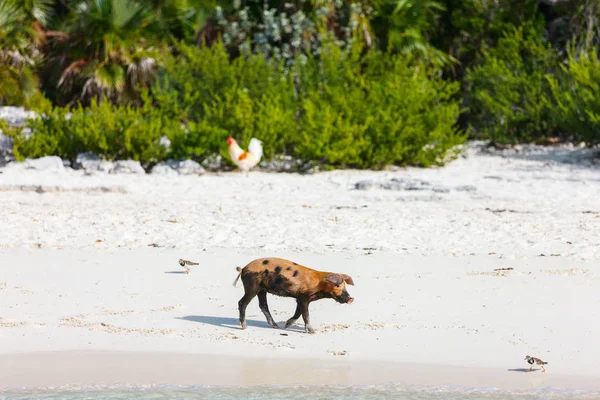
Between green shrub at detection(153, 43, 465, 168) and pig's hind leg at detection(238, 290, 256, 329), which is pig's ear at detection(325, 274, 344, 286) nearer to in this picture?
pig's hind leg at detection(238, 290, 256, 329)

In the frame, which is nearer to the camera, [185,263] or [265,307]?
[265,307]

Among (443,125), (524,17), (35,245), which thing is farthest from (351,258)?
(524,17)

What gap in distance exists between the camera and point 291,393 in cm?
516

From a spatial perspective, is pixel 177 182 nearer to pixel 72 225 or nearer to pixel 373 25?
pixel 72 225

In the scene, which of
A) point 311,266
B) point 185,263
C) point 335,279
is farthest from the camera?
point 311,266

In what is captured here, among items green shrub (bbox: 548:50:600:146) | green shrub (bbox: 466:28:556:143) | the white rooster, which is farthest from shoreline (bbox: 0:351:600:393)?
green shrub (bbox: 466:28:556:143)

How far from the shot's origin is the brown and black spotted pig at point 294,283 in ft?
19.5

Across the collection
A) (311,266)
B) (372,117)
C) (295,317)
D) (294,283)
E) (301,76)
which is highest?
(301,76)

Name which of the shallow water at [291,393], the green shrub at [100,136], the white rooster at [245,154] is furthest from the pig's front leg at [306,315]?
the green shrub at [100,136]

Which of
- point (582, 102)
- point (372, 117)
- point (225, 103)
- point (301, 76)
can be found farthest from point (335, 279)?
point (582, 102)

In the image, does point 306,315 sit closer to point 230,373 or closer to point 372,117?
point 230,373

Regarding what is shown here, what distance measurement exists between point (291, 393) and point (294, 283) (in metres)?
0.92

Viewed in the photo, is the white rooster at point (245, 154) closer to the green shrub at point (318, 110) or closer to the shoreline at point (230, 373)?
the green shrub at point (318, 110)

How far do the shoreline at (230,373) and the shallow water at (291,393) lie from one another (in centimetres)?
5
